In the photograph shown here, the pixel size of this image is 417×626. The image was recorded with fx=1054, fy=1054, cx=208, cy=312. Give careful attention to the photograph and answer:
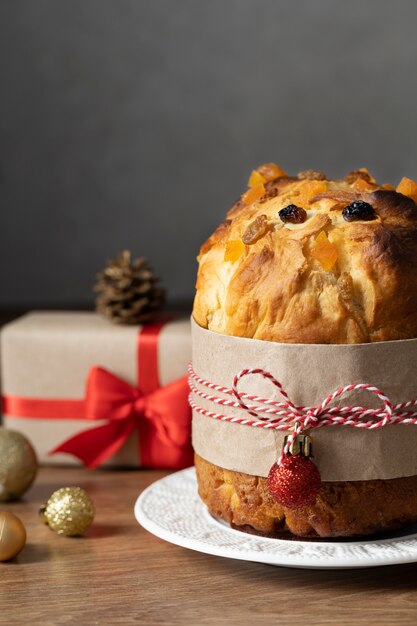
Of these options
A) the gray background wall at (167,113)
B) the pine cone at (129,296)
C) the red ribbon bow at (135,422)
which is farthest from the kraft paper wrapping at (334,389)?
the gray background wall at (167,113)

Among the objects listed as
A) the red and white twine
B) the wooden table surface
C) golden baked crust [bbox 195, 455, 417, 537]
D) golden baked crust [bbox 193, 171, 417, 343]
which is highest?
golden baked crust [bbox 193, 171, 417, 343]

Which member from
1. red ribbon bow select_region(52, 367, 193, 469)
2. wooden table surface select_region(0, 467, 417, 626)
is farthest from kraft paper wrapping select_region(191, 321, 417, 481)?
red ribbon bow select_region(52, 367, 193, 469)

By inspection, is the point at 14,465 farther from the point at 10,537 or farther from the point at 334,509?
the point at 334,509

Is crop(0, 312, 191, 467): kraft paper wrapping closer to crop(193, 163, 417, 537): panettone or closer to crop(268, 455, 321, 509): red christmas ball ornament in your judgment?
crop(193, 163, 417, 537): panettone

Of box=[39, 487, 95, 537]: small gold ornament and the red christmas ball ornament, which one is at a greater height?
the red christmas ball ornament

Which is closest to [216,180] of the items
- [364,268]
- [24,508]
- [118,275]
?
[118,275]

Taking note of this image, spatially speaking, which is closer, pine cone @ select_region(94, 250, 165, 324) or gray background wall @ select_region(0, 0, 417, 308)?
pine cone @ select_region(94, 250, 165, 324)

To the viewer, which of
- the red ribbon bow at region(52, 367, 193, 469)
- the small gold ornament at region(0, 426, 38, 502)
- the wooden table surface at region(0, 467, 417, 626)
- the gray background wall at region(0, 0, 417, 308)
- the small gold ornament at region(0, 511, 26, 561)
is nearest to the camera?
the wooden table surface at region(0, 467, 417, 626)
